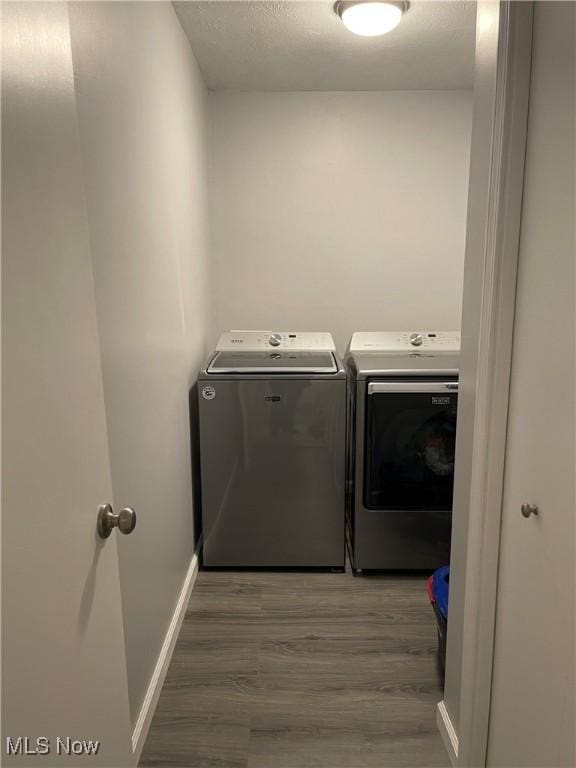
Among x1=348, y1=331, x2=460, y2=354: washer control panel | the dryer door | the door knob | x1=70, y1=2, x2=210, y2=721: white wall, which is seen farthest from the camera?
x1=348, y1=331, x2=460, y2=354: washer control panel

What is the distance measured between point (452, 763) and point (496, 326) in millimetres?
1208

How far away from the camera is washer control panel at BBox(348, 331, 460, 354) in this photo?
109 inches

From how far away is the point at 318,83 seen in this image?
2.83 meters

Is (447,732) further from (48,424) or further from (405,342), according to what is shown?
(405,342)

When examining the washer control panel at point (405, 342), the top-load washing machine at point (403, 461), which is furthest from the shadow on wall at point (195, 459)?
the washer control panel at point (405, 342)

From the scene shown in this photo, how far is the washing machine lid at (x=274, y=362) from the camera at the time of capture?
2371 mm

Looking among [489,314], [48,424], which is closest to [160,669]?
[48,424]

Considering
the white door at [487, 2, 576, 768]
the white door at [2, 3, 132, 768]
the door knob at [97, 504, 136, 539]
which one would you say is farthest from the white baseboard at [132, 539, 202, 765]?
the white door at [487, 2, 576, 768]

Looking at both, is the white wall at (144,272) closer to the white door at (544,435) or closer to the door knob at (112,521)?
the door knob at (112,521)

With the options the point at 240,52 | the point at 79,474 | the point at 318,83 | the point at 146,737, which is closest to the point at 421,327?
the point at 318,83

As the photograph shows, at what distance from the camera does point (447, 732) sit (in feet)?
5.10

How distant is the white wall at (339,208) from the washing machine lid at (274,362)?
21.8 inches

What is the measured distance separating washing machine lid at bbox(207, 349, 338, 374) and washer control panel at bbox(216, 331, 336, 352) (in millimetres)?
48

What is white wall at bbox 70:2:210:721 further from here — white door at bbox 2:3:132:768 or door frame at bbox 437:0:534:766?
door frame at bbox 437:0:534:766
